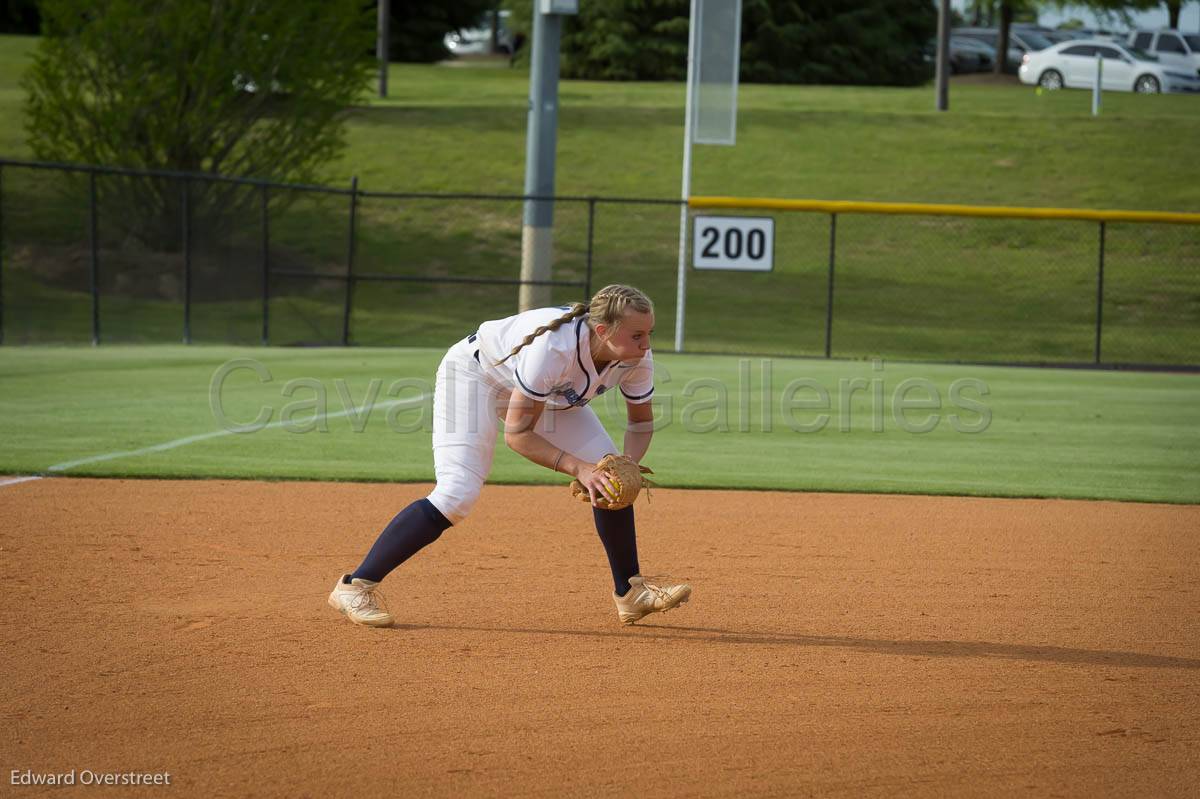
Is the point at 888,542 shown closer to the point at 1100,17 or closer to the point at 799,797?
the point at 799,797

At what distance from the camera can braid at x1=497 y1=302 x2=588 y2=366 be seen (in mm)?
5074

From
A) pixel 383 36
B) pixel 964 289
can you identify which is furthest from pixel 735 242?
pixel 383 36

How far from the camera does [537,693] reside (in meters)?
4.68

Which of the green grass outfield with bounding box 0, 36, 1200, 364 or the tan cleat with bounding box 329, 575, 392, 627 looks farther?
the green grass outfield with bounding box 0, 36, 1200, 364

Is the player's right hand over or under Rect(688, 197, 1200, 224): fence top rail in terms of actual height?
under

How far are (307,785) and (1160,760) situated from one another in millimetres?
2582

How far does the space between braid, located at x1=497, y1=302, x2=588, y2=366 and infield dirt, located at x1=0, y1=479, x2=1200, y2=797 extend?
120 cm

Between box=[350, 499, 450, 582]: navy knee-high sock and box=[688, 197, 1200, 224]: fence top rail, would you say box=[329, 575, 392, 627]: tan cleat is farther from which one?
box=[688, 197, 1200, 224]: fence top rail

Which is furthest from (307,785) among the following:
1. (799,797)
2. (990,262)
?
(990,262)

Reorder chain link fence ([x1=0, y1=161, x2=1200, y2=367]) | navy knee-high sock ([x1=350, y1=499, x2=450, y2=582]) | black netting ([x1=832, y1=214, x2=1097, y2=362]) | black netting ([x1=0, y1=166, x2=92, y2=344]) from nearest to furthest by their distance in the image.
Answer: navy knee-high sock ([x1=350, y1=499, x2=450, y2=582]) < black netting ([x1=0, y1=166, x2=92, y2=344]) < chain link fence ([x1=0, y1=161, x2=1200, y2=367]) < black netting ([x1=832, y1=214, x2=1097, y2=362])

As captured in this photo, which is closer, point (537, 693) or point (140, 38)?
point (537, 693)

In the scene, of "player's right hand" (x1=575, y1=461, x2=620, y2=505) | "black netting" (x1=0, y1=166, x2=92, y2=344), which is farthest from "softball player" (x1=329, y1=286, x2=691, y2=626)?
"black netting" (x1=0, y1=166, x2=92, y2=344)

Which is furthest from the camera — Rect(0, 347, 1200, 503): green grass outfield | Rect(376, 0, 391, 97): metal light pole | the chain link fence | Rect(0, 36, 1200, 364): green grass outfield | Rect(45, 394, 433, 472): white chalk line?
Rect(376, 0, 391, 97): metal light pole

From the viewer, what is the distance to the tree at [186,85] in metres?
23.1
